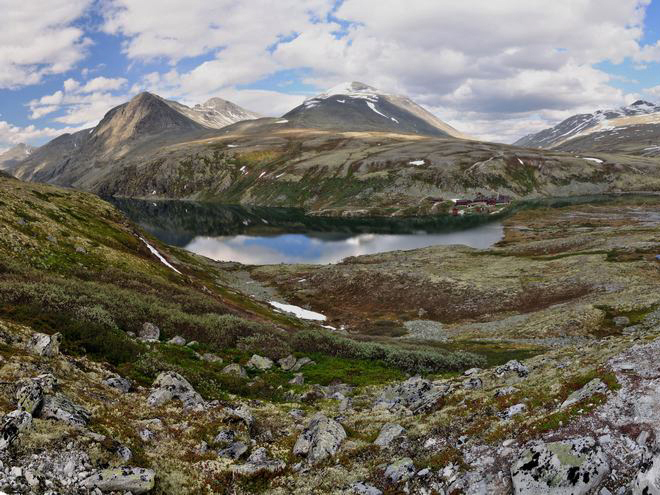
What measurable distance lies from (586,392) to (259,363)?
22032mm

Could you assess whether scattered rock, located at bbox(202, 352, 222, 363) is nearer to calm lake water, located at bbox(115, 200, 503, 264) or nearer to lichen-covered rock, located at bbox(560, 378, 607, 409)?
lichen-covered rock, located at bbox(560, 378, 607, 409)

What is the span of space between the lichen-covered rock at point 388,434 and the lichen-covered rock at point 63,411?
37.6 ft

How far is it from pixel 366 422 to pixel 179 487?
32.1ft

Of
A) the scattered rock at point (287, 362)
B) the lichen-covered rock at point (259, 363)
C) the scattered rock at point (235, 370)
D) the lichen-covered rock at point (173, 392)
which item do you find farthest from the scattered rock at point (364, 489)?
the scattered rock at point (287, 362)

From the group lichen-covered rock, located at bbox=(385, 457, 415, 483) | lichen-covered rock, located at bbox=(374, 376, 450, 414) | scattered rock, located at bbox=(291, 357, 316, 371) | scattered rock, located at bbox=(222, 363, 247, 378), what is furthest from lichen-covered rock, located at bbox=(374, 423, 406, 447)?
scattered rock, located at bbox=(291, 357, 316, 371)

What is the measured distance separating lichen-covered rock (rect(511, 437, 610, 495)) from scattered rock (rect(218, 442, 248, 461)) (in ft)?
33.4

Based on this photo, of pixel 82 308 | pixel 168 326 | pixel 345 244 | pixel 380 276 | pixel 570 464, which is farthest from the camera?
pixel 345 244

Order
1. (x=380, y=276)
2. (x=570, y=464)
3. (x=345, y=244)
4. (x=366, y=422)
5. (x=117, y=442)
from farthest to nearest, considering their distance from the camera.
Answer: (x=345, y=244) < (x=380, y=276) < (x=366, y=422) < (x=117, y=442) < (x=570, y=464)

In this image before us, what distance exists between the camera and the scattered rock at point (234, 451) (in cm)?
1760

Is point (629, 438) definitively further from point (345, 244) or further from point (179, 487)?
point (345, 244)

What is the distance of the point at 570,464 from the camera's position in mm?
13180

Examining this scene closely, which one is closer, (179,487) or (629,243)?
(179,487)

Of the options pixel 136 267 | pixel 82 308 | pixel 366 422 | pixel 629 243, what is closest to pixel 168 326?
pixel 82 308

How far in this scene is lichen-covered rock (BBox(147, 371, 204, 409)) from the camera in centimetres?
2125
